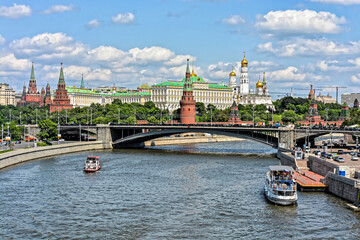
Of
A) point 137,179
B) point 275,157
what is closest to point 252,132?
point 275,157

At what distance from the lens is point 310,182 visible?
5156 cm

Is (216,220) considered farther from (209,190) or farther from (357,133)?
(357,133)

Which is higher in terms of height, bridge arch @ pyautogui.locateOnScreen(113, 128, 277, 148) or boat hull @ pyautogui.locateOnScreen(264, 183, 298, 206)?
bridge arch @ pyautogui.locateOnScreen(113, 128, 277, 148)

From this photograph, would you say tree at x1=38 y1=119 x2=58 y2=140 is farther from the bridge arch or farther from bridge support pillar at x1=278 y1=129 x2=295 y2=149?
bridge support pillar at x1=278 y1=129 x2=295 y2=149

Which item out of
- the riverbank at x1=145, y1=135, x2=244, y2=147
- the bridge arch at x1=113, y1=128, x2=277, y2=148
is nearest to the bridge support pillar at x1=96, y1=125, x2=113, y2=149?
the bridge arch at x1=113, y1=128, x2=277, y2=148

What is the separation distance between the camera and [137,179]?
5838 centimetres

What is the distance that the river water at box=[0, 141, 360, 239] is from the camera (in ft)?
120

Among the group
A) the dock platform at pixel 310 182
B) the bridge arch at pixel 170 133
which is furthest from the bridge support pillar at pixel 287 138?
the dock platform at pixel 310 182

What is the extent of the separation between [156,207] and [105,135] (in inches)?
2325

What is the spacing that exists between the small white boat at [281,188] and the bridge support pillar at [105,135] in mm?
56252

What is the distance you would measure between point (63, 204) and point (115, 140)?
5942cm

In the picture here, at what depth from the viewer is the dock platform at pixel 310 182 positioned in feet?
163

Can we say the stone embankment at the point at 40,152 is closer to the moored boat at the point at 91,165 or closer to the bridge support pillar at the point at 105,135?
the bridge support pillar at the point at 105,135

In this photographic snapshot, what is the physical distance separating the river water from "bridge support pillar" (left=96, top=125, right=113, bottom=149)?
111 feet
